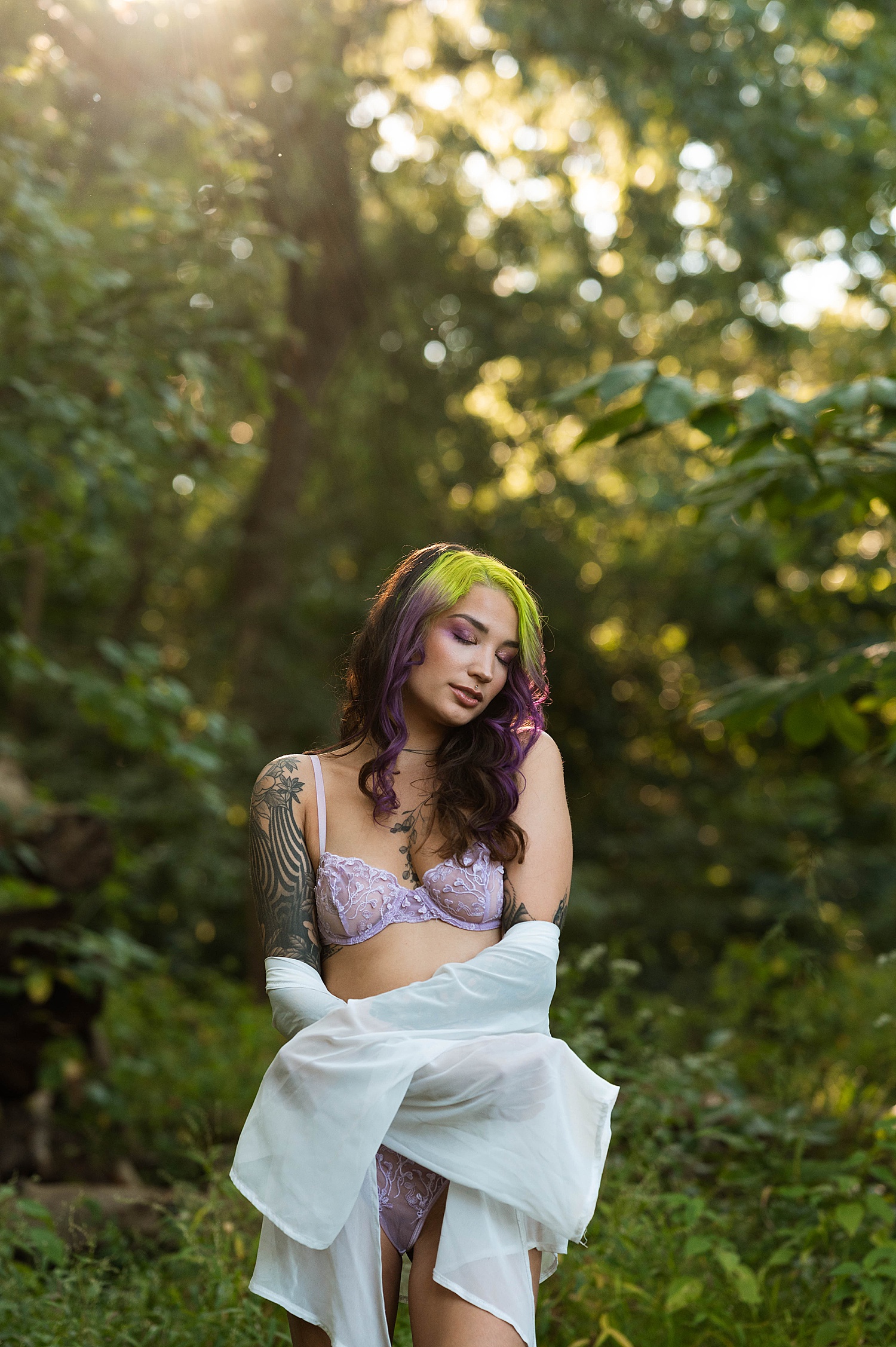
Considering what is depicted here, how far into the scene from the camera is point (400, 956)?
2.06m

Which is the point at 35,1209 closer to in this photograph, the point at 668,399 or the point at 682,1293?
the point at 682,1293

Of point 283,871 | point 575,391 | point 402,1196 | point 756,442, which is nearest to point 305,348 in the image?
point 575,391

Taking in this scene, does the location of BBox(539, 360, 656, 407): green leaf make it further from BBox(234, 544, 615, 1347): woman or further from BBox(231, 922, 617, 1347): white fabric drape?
BBox(231, 922, 617, 1347): white fabric drape

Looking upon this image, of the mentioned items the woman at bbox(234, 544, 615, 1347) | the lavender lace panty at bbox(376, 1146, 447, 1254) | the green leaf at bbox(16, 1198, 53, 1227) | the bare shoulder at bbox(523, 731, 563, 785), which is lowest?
the green leaf at bbox(16, 1198, 53, 1227)

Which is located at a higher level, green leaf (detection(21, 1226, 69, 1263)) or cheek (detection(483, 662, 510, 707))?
cheek (detection(483, 662, 510, 707))

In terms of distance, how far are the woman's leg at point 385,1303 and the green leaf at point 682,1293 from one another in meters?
1.02

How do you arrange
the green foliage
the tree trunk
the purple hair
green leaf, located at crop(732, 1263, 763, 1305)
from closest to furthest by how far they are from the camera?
the purple hair < green leaf, located at crop(732, 1263, 763, 1305) < the green foliage < the tree trunk

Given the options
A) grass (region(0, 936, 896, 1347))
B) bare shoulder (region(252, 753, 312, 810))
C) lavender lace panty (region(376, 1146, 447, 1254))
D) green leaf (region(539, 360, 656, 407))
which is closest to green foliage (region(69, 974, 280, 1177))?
grass (region(0, 936, 896, 1347))

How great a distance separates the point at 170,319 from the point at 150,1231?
134 inches

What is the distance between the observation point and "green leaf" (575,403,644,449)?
10.1 ft

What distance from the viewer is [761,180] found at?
24.0 feet

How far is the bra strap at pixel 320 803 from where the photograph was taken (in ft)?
7.18

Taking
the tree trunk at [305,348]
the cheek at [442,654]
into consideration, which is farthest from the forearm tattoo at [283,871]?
the tree trunk at [305,348]

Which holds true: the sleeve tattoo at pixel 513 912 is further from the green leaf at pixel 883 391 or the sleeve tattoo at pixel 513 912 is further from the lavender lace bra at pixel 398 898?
the green leaf at pixel 883 391
